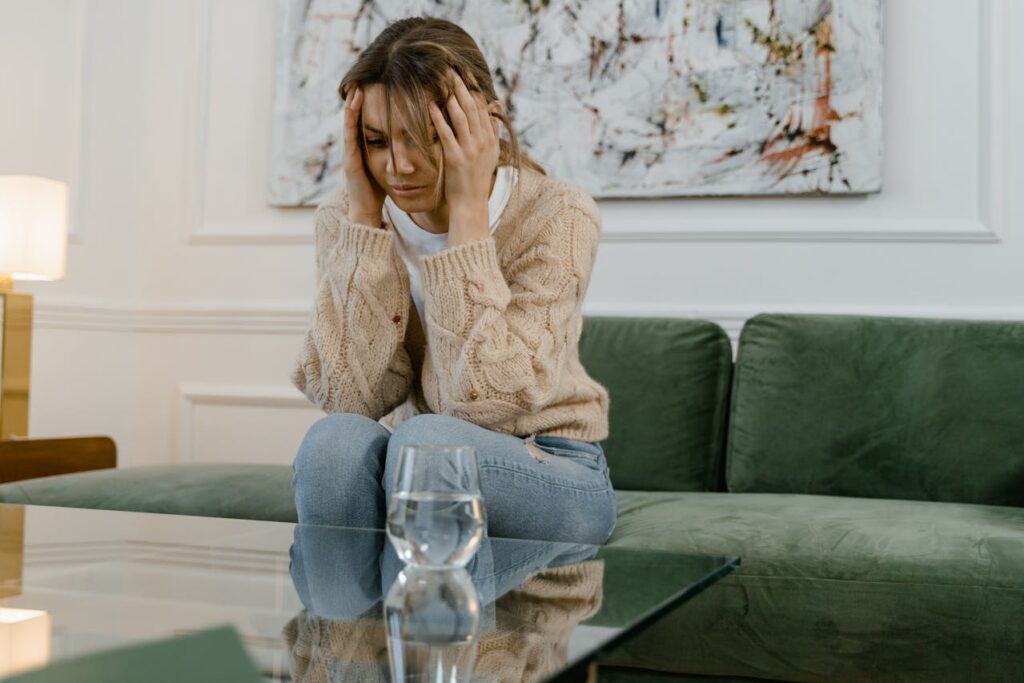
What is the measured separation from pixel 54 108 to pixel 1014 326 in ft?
7.87

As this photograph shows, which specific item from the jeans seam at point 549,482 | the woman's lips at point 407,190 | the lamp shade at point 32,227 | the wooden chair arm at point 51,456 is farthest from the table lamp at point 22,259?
the jeans seam at point 549,482

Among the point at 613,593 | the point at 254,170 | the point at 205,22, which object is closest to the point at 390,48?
the point at 613,593

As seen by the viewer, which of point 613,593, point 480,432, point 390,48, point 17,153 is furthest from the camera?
point 17,153

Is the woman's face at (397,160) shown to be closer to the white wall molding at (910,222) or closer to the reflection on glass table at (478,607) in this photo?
the reflection on glass table at (478,607)

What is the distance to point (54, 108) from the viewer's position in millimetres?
2893

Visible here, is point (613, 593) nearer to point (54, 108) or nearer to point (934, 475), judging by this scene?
point (934, 475)

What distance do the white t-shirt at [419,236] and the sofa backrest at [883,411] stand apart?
75 cm

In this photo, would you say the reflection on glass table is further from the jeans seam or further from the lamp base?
the lamp base

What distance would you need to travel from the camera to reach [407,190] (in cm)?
166

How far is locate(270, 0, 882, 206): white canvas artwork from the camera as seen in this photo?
2498 millimetres

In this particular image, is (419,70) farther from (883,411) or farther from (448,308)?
(883,411)

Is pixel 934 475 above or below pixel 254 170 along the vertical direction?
below

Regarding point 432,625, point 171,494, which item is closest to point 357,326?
point 171,494

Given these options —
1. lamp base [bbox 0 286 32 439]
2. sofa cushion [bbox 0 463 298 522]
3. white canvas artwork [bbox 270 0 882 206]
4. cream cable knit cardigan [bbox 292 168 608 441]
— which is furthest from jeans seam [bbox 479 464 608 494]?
lamp base [bbox 0 286 32 439]
